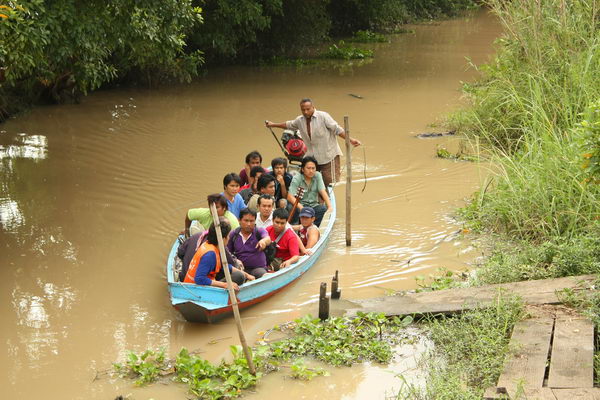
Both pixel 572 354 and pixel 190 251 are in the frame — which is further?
pixel 190 251

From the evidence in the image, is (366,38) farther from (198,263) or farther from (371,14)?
(198,263)


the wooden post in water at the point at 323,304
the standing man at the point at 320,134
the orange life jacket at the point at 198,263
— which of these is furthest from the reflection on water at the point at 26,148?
the wooden post in water at the point at 323,304

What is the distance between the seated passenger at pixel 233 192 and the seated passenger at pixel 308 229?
2.30 feet

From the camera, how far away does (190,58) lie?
55.1 ft

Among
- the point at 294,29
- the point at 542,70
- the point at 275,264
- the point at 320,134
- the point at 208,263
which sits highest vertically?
the point at 294,29

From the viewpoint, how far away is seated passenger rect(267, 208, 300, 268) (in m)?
7.91

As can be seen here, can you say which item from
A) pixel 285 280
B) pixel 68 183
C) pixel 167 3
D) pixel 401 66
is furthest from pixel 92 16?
pixel 401 66

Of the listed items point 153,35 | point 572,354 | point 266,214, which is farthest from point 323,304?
point 153,35

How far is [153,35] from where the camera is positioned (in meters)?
9.78

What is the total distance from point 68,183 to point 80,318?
15.2 feet

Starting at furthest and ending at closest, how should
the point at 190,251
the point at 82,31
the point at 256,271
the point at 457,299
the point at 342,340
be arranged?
the point at 82,31, the point at 256,271, the point at 190,251, the point at 457,299, the point at 342,340

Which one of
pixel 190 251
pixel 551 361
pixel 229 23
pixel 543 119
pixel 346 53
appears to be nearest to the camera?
pixel 551 361

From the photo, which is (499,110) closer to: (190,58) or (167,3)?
(167,3)

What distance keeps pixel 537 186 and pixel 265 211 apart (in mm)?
2928
